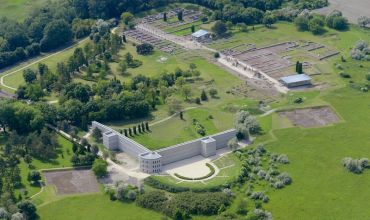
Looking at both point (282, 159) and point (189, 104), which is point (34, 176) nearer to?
point (189, 104)

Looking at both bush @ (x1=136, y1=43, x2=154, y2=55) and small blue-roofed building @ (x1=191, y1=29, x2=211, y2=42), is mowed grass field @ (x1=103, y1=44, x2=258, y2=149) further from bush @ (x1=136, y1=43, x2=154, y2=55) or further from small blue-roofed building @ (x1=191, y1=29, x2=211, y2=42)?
small blue-roofed building @ (x1=191, y1=29, x2=211, y2=42)

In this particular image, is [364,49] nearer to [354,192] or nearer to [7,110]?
[354,192]

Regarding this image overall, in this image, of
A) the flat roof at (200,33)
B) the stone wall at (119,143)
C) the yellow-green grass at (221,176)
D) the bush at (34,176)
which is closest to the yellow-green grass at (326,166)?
the yellow-green grass at (221,176)

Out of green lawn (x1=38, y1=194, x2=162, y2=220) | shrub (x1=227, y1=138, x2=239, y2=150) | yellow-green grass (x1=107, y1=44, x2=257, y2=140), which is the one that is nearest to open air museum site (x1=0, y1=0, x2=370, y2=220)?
shrub (x1=227, y1=138, x2=239, y2=150)

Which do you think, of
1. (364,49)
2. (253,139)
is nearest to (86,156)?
(253,139)

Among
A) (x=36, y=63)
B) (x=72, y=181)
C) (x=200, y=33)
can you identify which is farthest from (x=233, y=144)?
(x=36, y=63)

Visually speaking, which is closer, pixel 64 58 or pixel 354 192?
pixel 354 192
